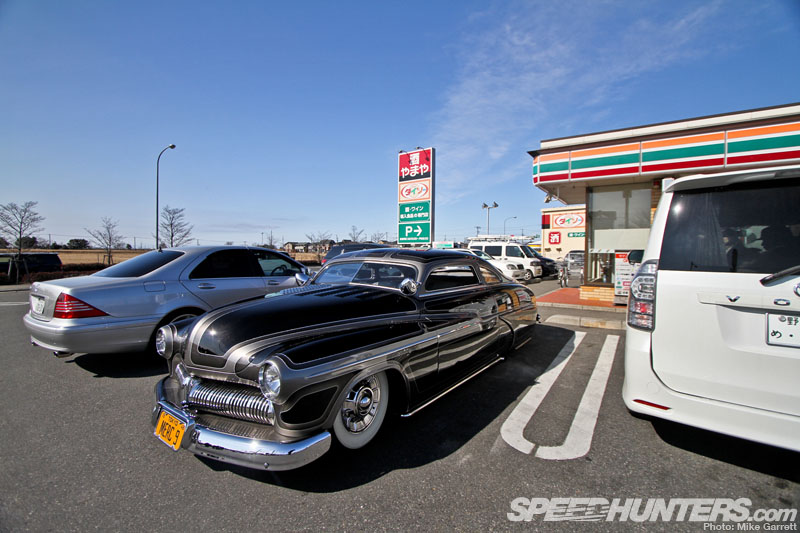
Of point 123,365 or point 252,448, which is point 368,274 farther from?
point 123,365

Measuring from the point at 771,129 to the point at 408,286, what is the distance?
890cm

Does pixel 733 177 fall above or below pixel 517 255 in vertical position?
above

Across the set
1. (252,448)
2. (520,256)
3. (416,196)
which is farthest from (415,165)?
(252,448)

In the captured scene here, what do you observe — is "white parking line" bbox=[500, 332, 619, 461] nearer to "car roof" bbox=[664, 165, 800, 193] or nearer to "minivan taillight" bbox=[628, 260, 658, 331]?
"minivan taillight" bbox=[628, 260, 658, 331]

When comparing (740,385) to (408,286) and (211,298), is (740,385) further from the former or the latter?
(211,298)

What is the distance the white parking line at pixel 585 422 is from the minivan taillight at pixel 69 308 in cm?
457

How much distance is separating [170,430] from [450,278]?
2671mm

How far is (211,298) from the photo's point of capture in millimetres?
4855

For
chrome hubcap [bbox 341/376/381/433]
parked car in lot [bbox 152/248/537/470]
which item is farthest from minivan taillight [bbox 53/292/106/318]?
chrome hubcap [bbox 341/376/381/433]

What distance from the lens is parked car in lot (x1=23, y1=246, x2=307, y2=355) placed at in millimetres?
3895

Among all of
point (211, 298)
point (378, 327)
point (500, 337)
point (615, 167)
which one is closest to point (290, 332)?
point (378, 327)

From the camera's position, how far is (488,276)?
4.56 m

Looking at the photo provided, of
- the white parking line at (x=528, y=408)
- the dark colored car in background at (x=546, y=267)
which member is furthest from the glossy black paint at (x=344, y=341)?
the dark colored car in background at (x=546, y=267)

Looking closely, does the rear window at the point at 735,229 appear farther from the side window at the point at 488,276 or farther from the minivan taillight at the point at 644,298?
the side window at the point at 488,276
